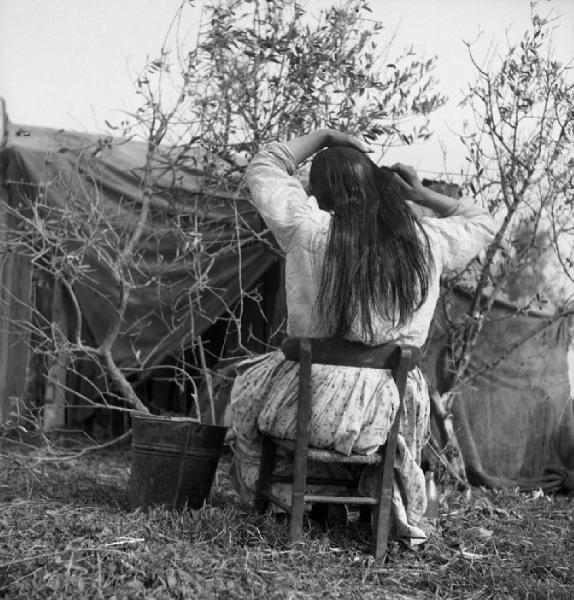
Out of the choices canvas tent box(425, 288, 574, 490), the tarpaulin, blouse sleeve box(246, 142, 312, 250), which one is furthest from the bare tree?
blouse sleeve box(246, 142, 312, 250)

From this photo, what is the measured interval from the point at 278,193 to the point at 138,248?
3.00m

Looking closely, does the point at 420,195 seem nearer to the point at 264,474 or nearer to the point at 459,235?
the point at 459,235

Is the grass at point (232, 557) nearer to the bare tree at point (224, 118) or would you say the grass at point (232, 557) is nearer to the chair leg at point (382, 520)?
the chair leg at point (382, 520)

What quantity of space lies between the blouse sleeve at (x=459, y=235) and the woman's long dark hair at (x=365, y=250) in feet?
0.37

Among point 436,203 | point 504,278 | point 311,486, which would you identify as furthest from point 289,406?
point 504,278

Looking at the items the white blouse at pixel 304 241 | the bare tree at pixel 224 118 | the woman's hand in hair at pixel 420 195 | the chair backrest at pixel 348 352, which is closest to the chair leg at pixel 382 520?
the chair backrest at pixel 348 352

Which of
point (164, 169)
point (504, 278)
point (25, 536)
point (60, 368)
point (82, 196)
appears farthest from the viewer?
point (60, 368)

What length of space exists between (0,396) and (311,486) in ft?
12.4

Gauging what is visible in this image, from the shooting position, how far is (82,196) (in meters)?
6.88

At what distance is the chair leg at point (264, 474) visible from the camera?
3.97m

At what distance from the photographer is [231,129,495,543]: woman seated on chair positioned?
3.68m

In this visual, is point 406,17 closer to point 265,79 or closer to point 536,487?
point 265,79

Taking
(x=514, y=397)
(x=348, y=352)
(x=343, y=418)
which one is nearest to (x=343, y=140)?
(x=348, y=352)

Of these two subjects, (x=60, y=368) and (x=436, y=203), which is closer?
(x=436, y=203)
